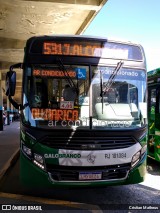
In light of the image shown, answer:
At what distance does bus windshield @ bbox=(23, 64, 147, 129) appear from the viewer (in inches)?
220

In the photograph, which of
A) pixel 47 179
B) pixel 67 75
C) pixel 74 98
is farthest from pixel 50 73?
pixel 47 179

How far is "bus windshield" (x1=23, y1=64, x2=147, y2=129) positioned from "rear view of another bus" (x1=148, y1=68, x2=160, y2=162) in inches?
122

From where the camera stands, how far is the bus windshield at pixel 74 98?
5.59 metres

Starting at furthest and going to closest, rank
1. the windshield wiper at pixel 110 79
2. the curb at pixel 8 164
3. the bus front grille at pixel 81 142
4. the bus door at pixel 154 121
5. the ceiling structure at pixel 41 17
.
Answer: the ceiling structure at pixel 41 17 → the bus door at pixel 154 121 → the curb at pixel 8 164 → the windshield wiper at pixel 110 79 → the bus front grille at pixel 81 142

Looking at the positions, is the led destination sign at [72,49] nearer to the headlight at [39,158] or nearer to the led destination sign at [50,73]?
the led destination sign at [50,73]

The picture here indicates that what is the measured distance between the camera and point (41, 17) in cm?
1486

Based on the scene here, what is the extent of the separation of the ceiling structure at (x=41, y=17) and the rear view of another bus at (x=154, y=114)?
213 inches

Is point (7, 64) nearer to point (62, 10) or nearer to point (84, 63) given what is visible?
point (62, 10)

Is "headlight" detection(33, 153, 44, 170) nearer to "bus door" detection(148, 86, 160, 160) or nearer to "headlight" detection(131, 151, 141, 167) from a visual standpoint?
"headlight" detection(131, 151, 141, 167)

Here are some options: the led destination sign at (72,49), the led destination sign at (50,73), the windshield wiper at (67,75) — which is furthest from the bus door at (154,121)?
the led destination sign at (50,73)

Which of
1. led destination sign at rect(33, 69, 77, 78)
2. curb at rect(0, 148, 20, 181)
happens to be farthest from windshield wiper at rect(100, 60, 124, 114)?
curb at rect(0, 148, 20, 181)

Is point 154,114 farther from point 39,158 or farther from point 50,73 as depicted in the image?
point 39,158

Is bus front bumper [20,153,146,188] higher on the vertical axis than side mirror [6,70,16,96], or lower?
lower

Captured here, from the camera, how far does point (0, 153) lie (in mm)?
11359
